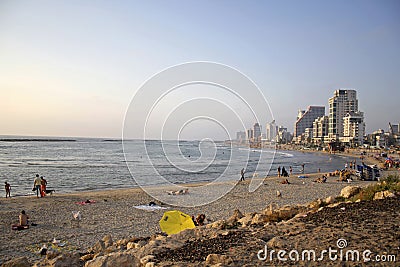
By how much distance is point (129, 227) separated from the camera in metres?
12.2

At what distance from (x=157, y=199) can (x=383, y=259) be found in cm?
1610

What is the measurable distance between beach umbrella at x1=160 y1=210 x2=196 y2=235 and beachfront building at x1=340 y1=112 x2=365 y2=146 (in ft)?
389

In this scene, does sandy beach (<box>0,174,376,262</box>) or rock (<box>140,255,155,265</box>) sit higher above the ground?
rock (<box>140,255,155,265</box>)

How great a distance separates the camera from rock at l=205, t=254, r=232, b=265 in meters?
4.54

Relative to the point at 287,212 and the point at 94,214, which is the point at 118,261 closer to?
the point at 287,212

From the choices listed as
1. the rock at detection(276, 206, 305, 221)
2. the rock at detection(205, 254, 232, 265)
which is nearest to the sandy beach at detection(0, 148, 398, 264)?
the rock at detection(276, 206, 305, 221)

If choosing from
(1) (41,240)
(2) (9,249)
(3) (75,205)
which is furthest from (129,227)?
(3) (75,205)

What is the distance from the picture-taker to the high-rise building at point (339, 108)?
132125mm

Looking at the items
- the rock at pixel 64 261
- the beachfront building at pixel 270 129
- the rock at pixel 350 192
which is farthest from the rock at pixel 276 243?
the beachfront building at pixel 270 129

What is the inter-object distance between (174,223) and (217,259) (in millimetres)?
4359

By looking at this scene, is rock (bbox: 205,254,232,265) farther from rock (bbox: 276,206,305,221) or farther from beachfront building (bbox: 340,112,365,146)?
beachfront building (bbox: 340,112,365,146)

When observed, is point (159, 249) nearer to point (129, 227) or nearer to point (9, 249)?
point (9, 249)

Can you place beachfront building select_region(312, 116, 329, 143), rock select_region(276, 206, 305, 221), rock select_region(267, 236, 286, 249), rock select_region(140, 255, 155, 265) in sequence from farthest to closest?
beachfront building select_region(312, 116, 329, 143)
rock select_region(276, 206, 305, 221)
rock select_region(267, 236, 286, 249)
rock select_region(140, 255, 155, 265)

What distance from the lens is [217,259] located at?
461 centimetres
